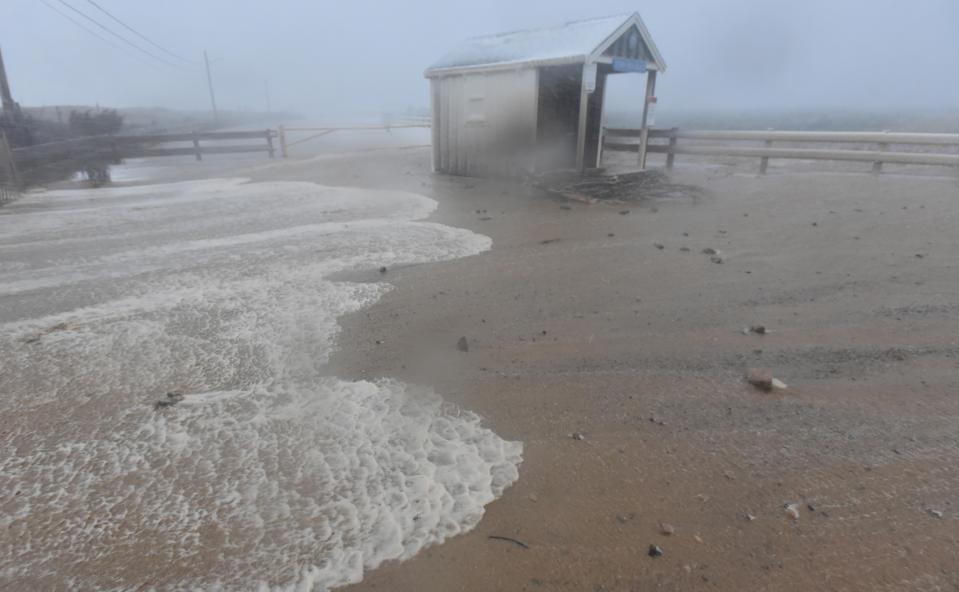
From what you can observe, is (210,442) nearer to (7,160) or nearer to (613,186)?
(613,186)

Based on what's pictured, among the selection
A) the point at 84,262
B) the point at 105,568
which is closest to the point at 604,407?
the point at 105,568

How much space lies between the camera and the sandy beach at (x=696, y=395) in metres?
2.36

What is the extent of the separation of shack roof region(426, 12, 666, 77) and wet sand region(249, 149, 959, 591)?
18.8ft

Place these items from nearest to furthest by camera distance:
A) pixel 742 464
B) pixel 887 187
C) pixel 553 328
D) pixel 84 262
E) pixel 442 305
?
pixel 742 464 → pixel 553 328 → pixel 442 305 → pixel 84 262 → pixel 887 187

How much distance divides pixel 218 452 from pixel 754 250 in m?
6.31

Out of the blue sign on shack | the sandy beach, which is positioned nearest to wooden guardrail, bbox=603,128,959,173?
the blue sign on shack

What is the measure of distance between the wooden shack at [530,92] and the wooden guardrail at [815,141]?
57.0 inches

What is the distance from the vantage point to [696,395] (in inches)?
142

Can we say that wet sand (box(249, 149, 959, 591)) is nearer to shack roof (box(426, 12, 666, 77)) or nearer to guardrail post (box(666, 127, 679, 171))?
shack roof (box(426, 12, 666, 77))

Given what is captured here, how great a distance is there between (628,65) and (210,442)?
12.3 metres

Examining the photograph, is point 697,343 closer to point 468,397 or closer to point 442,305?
point 468,397

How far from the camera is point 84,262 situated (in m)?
6.75

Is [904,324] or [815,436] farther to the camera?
[904,324]

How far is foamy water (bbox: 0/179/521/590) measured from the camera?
2457 mm
